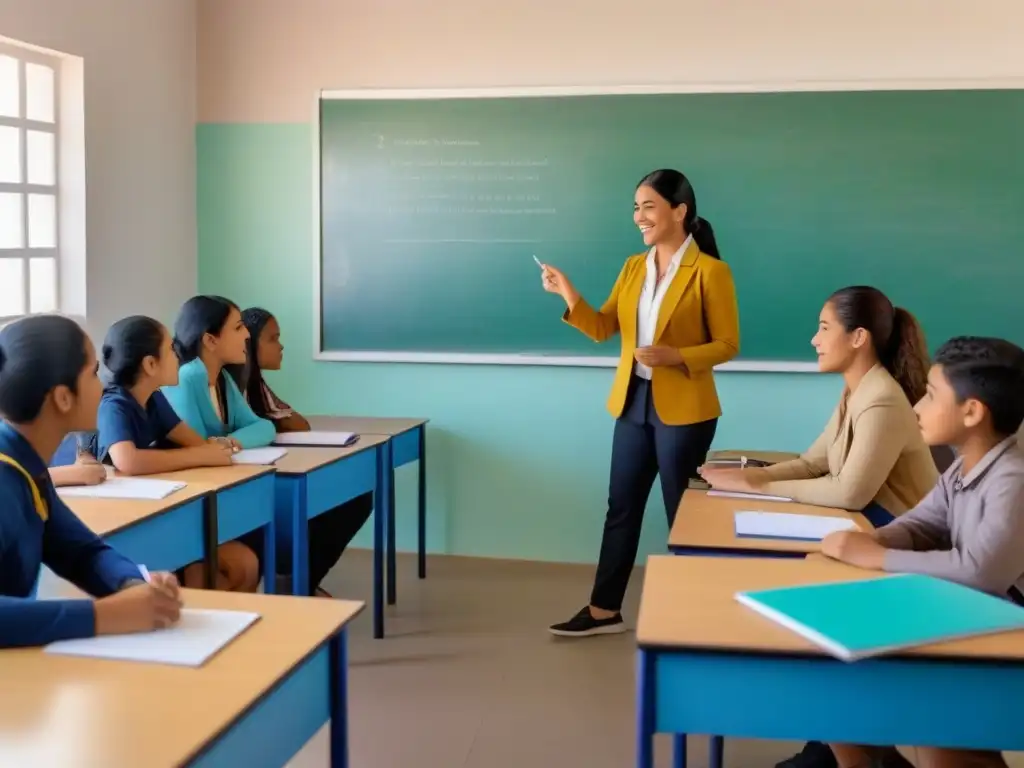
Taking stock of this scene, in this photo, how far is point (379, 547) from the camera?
12.7 feet

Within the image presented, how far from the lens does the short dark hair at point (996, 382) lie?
6.64 feet

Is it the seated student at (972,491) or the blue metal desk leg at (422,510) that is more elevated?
the seated student at (972,491)

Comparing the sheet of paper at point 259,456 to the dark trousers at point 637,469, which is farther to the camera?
the dark trousers at point 637,469

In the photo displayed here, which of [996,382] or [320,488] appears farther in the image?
[320,488]

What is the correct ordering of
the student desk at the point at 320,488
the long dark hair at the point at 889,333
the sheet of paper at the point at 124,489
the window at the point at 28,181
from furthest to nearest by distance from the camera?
1. the window at the point at 28,181
2. the student desk at the point at 320,488
3. the long dark hair at the point at 889,333
4. the sheet of paper at the point at 124,489

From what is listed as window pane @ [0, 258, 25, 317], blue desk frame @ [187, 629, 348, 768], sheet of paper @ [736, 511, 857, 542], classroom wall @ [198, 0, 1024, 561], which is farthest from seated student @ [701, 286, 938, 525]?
window pane @ [0, 258, 25, 317]

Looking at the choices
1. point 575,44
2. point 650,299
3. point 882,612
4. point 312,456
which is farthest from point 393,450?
point 882,612

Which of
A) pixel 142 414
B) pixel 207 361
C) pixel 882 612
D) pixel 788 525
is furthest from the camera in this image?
pixel 207 361

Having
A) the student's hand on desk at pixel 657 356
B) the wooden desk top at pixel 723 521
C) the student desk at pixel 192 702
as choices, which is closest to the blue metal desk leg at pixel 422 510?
the student's hand on desk at pixel 657 356

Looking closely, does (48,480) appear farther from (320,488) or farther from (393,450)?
(393,450)

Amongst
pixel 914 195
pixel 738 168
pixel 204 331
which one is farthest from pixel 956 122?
pixel 204 331

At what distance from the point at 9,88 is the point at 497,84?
6.51 ft

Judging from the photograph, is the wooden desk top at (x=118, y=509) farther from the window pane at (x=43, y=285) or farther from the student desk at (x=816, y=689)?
the window pane at (x=43, y=285)

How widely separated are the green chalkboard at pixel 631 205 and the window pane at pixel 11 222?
1.30 metres
